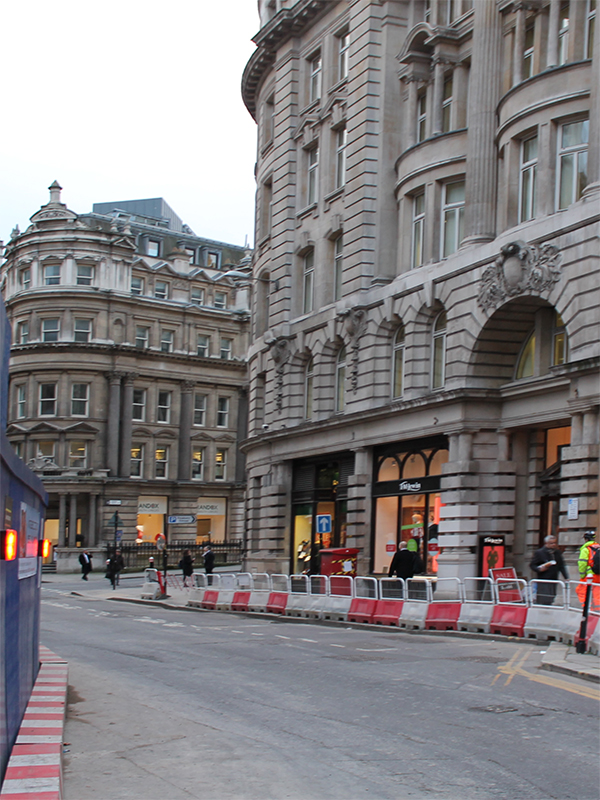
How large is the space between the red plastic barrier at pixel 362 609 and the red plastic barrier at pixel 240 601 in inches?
212

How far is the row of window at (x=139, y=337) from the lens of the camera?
69.1 m

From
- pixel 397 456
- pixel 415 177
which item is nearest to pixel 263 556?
pixel 397 456

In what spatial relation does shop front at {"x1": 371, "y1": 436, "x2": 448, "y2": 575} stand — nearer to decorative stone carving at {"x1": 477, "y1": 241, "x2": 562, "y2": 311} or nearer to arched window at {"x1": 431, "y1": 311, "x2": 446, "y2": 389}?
arched window at {"x1": 431, "y1": 311, "x2": 446, "y2": 389}

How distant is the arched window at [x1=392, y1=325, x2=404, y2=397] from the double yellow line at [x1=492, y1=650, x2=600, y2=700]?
61.6ft

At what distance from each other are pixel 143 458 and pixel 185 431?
3.75 metres

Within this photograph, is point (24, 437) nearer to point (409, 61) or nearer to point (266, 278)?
point (266, 278)

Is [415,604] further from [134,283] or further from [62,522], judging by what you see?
[134,283]

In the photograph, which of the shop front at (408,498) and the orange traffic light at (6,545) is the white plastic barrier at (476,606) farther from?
the orange traffic light at (6,545)

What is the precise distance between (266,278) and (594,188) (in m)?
23.0

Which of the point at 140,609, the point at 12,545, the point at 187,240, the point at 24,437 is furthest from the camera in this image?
the point at 187,240

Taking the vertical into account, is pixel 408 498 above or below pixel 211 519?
above

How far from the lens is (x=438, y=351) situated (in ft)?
107

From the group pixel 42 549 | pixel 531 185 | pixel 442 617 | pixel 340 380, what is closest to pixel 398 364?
pixel 340 380

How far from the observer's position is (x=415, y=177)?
33656 millimetres
